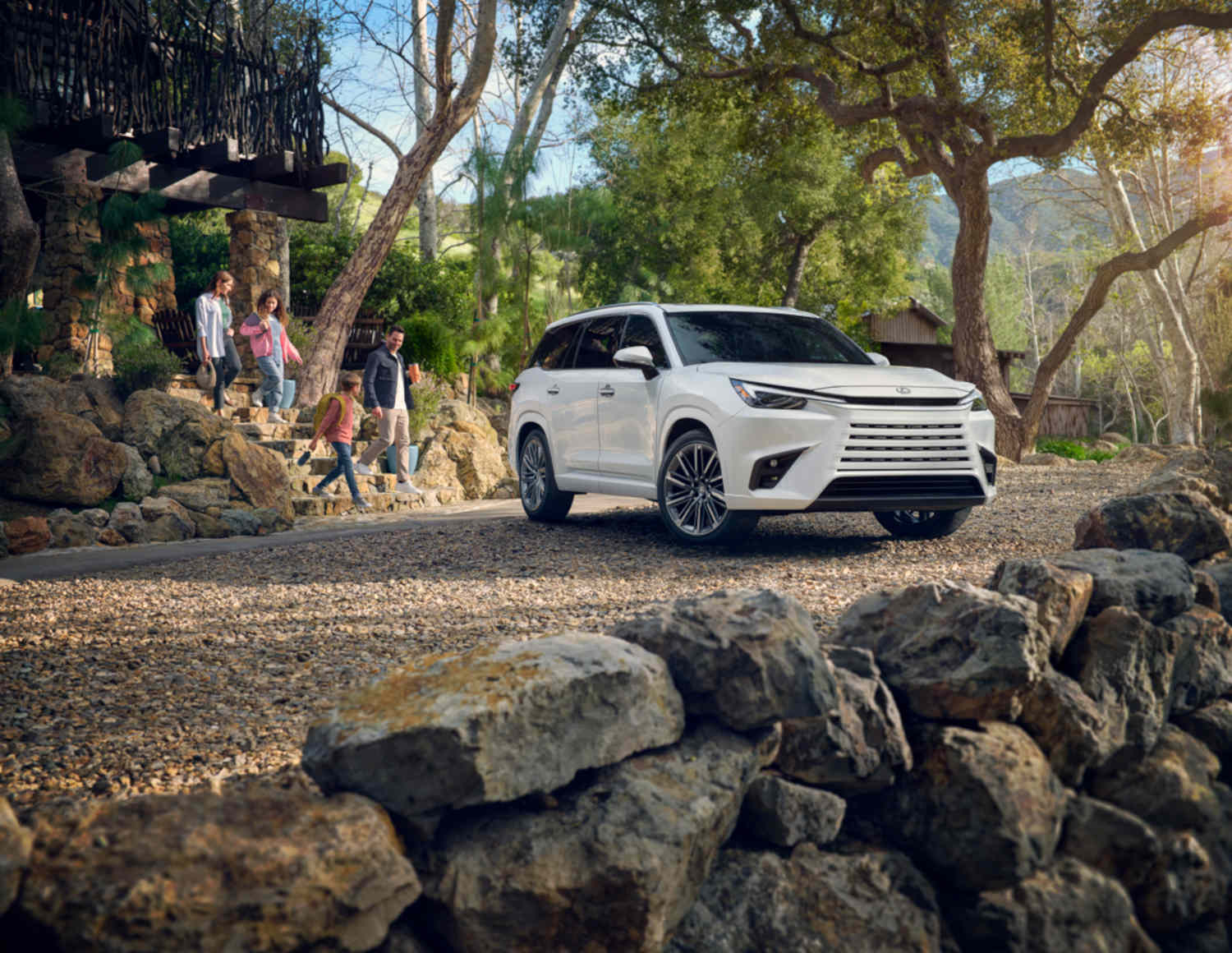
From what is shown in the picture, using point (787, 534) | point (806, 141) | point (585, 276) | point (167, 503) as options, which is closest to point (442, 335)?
point (806, 141)

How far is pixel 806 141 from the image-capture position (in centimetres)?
2045

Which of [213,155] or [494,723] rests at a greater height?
[213,155]

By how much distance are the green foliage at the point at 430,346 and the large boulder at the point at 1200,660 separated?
57.5 feet

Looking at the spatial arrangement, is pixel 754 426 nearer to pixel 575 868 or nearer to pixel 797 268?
pixel 575 868

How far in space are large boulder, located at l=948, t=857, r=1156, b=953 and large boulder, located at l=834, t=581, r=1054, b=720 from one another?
601 millimetres

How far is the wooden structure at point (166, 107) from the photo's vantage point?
14.4m

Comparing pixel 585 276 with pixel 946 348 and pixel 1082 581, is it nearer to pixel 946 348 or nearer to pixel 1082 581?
pixel 946 348

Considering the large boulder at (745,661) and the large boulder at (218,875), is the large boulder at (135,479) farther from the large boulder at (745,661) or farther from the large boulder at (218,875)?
the large boulder at (218,875)

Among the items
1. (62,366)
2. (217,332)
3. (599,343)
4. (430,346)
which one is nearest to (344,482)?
(217,332)

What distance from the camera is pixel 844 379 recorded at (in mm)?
7223

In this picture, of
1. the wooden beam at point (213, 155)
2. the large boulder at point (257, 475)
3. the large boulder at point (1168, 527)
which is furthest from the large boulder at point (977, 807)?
the wooden beam at point (213, 155)

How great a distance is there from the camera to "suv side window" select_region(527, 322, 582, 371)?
9727 millimetres

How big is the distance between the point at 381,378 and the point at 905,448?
7243mm

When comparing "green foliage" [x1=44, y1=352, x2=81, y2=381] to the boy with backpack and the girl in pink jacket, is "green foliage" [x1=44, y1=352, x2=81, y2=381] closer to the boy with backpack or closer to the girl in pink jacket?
Result: the girl in pink jacket
